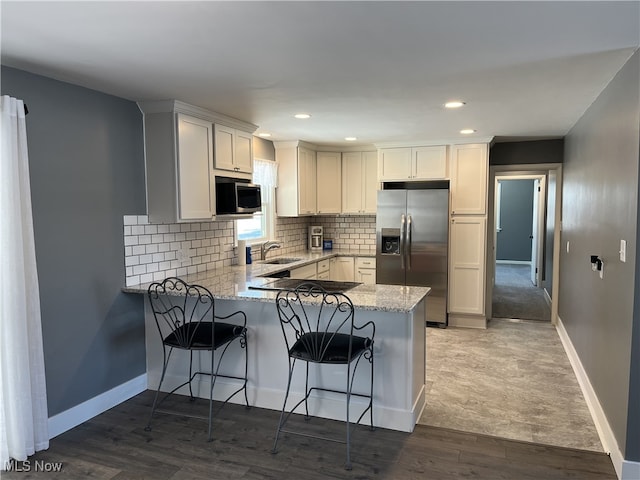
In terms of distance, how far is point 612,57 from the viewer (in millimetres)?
2463

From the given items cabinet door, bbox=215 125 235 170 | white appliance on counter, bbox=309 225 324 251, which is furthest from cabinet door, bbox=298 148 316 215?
cabinet door, bbox=215 125 235 170

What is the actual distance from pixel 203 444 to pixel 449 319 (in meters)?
3.69

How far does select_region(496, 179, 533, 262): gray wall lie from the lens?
36.3 ft

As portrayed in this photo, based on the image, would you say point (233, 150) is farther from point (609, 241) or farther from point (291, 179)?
point (609, 241)

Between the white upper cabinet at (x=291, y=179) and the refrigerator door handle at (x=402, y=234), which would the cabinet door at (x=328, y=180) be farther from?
the refrigerator door handle at (x=402, y=234)

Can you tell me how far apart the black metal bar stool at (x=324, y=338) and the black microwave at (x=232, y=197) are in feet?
4.07

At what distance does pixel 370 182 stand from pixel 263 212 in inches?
60.2

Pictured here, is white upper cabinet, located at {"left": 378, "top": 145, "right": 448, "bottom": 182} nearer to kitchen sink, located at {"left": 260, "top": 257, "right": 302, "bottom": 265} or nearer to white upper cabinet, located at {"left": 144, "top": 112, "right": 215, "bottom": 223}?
kitchen sink, located at {"left": 260, "top": 257, "right": 302, "bottom": 265}

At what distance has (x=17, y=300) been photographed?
8.34 ft

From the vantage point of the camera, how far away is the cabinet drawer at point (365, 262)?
603 cm

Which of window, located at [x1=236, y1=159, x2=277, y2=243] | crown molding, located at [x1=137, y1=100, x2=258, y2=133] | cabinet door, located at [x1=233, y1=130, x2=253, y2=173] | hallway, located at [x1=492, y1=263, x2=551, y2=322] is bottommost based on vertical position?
hallway, located at [x1=492, y1=263, x2=551, y2=322]

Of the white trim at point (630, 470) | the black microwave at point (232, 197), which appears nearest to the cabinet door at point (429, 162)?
the black microwave at point (232, 197)

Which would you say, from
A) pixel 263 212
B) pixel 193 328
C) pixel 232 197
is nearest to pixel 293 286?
pixel 193 328

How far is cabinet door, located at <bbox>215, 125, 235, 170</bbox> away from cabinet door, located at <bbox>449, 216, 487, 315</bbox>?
2.86 m
